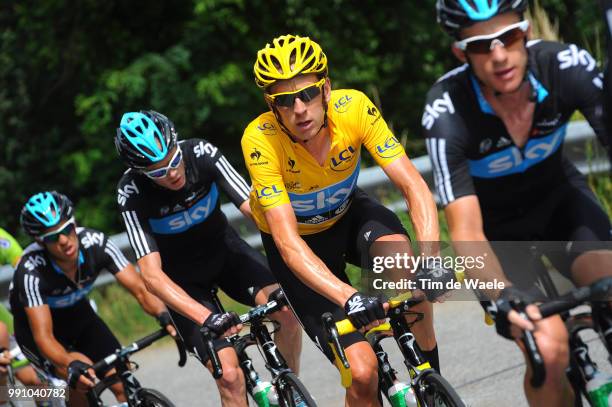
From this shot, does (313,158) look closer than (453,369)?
Yes

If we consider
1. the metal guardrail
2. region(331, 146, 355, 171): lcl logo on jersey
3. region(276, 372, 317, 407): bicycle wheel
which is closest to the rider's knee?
region(276, 372, 317, 407): bicycle wheel

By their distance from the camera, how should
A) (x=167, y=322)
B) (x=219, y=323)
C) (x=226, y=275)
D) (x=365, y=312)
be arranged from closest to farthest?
1. (x=365, y=312)
2. (x=219, y=323)
3. (x=167, y=322)
4. (x=226, y=275)

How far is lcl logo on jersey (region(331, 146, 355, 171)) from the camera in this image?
5867 millimetres

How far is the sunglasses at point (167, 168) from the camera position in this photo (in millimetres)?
6773

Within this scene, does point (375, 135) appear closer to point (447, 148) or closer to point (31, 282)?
point (447, 148)

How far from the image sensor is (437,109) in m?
4.73

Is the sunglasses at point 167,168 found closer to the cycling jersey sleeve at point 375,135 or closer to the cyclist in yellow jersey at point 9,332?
the cycling jersey sleeve at point 375,135

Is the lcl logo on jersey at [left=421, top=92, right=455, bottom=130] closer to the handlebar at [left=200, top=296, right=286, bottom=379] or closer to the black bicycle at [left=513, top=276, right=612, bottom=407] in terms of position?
the black bicycle at [left=513, top=276, right=612, bottom=407]

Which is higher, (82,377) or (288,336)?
(82,377)

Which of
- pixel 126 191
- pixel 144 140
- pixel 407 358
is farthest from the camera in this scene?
pixel 126 191

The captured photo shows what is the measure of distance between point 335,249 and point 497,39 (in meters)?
2.10

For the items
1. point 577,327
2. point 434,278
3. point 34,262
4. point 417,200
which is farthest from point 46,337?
point 577,327

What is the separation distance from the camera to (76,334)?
324 inches

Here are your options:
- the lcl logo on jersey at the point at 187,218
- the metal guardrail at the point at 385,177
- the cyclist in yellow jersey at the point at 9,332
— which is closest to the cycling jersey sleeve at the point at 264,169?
the lcl logo on jersey at the point at 187,218
